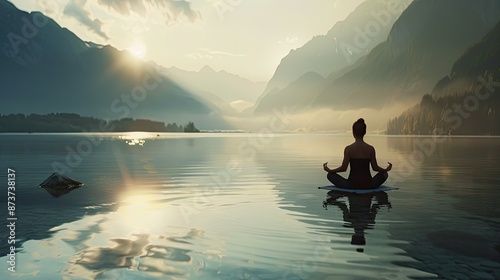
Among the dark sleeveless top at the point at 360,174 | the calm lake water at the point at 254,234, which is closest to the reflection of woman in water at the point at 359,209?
the calm lake water at the point at 254,234

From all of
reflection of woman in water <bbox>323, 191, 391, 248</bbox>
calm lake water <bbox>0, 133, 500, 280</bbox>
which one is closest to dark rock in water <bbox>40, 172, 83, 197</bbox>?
calm lake water <bbox>0, 133, 500, 280</bbox>

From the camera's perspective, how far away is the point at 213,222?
16688 millimetres

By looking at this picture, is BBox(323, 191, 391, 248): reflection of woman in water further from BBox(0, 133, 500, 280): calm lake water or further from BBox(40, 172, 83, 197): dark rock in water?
BBox(40, 172, 83, 197): dark rock in water

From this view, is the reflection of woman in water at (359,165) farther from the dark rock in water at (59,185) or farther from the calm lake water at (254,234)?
the dark rock in water at (59,185)

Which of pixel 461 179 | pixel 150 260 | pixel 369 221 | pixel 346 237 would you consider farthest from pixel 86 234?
pixel 461 179

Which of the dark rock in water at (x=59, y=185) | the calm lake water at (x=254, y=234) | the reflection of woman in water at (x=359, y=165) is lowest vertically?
the calm lake water at (x=254, y=234)

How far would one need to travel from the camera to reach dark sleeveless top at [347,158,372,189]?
73.3ft

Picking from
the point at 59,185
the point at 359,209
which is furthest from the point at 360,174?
the point at 59,185

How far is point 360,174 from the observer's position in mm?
23016

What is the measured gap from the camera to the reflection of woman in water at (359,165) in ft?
71.9

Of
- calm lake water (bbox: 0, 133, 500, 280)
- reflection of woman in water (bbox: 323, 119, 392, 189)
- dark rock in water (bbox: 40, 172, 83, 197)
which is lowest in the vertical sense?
calm lake water (bbox: 0, 133, 500, 280)

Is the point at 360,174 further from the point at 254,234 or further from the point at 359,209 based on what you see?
the point at 254,234

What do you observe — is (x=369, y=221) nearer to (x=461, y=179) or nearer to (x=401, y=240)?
(x=401, y=240)

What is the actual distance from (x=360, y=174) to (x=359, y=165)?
25.9 inches
